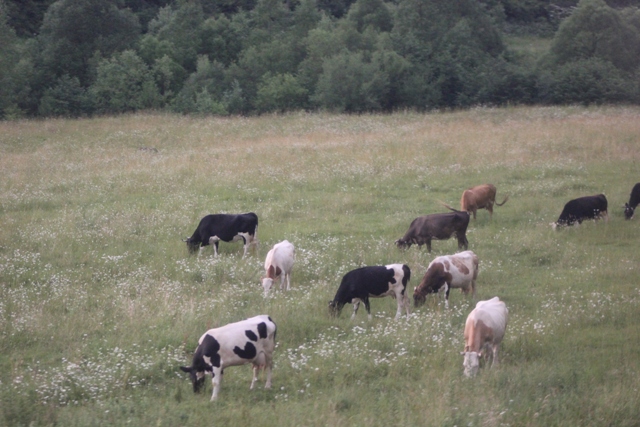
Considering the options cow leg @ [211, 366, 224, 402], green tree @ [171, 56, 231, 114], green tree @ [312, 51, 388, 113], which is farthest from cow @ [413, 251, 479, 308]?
green tree @ [171, 56, 231, 114]

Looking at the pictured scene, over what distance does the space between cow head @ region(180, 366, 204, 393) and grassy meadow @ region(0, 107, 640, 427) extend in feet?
0.43

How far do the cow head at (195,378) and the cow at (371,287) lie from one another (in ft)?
10.3

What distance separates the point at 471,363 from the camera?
26.9 feet

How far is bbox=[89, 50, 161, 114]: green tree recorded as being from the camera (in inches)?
1694

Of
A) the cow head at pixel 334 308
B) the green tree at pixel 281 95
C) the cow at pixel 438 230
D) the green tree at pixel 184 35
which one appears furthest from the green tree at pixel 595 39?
the cow head at pixel 334 308

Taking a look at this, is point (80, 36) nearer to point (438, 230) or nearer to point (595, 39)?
point (595, 39)

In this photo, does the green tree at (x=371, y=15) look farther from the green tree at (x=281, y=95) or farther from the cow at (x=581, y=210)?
the cow at (x=581, y=210)

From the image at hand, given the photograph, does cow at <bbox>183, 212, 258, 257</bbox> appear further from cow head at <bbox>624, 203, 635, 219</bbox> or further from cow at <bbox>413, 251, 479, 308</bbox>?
Answer: cow head at <bbox>624, 203, 635, 219</bbox>

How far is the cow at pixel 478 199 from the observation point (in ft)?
57.5

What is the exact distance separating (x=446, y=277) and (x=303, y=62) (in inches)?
1522

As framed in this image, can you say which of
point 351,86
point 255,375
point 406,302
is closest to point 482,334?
point 406,302

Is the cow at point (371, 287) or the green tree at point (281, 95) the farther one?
the green tree at point (281, 95)

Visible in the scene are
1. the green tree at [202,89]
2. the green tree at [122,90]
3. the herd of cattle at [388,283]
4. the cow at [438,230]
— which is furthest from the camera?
the green tree at [122,90]

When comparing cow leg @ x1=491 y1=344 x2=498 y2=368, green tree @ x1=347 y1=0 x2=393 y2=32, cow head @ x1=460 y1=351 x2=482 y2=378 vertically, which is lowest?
cow leg @ x1=491 y1=344 x2=498 y2=368
